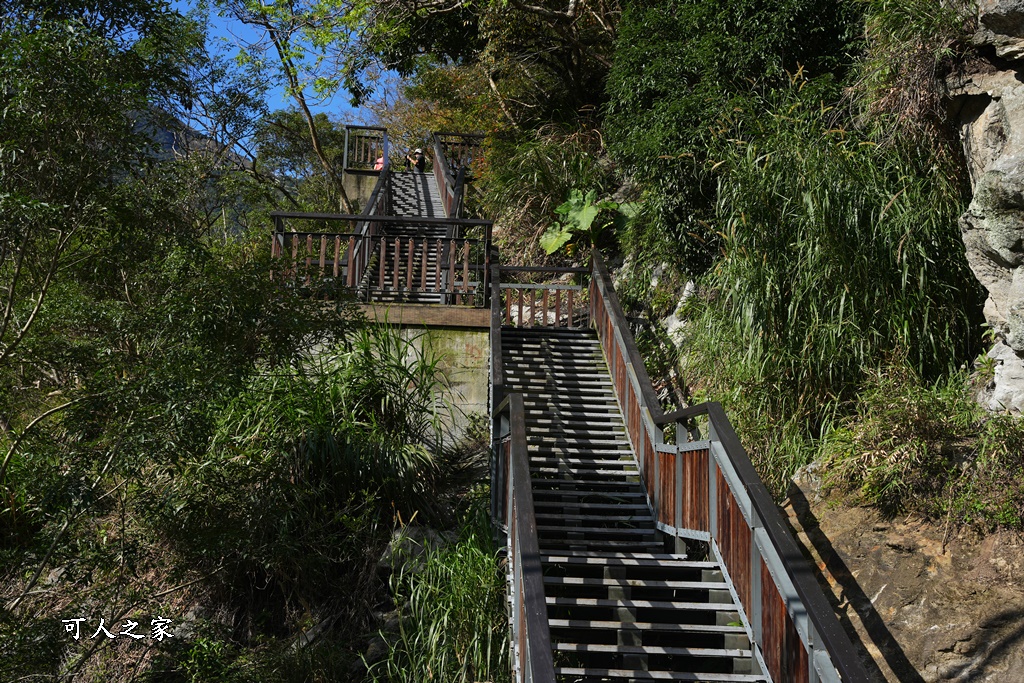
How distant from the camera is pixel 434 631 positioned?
5.58m

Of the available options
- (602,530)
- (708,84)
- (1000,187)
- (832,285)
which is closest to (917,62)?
(1000,187)

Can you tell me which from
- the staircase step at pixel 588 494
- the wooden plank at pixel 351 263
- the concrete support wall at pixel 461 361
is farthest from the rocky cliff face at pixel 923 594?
the wooden plank at pixel 351 263

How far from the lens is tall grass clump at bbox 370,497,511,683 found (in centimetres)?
547

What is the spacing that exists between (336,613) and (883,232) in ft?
16.2

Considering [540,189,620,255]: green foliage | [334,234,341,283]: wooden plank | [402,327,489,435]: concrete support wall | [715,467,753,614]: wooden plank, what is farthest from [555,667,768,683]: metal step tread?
[540,189,620,255]: green foliage

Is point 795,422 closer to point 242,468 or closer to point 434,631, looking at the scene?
point 434,631

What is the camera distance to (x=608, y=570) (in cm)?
536

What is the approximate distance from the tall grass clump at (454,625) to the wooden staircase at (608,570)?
1.49 ft

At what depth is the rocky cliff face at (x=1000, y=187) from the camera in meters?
5.42

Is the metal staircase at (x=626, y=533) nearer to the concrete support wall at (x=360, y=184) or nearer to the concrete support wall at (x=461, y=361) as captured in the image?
the concrete support wall at (x=461, y=361)

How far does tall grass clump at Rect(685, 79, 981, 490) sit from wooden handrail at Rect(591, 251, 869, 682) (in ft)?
2.69

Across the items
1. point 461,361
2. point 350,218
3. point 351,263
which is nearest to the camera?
point 461,361

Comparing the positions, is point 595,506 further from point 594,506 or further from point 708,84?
point 708,84

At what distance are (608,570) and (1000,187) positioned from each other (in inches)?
136
